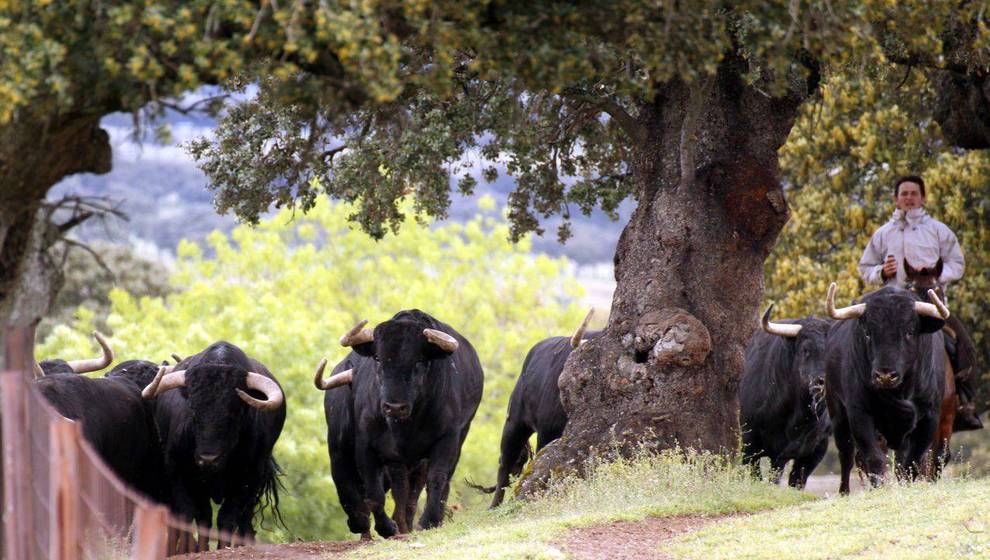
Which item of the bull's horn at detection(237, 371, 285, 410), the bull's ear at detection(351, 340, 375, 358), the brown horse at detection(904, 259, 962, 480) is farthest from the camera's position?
the brown horse at detection(904, 259, 962, 480)

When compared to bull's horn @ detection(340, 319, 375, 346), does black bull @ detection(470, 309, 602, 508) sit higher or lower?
lower

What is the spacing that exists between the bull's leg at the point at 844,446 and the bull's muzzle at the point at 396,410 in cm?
448

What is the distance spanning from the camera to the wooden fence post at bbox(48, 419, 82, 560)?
22.7 feet

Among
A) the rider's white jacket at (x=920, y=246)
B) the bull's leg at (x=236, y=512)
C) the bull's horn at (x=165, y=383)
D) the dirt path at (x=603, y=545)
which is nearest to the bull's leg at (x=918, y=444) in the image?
the rider's white jacket at (x=920, y=246)

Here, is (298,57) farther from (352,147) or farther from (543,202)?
(543,202)

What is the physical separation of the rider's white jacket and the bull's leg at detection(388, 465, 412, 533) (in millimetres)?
5255

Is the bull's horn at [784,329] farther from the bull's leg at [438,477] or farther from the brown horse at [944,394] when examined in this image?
the bull's leg at [438,477]

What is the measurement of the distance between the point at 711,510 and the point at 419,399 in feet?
11.1

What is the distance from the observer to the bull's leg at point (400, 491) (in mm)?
14719

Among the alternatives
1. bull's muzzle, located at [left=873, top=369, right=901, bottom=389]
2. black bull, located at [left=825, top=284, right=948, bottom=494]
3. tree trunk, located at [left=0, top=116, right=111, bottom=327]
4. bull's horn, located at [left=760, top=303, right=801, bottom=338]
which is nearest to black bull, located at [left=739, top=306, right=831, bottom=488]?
bull's horn, located at [left=760, top=303, right=801, bottom=338]

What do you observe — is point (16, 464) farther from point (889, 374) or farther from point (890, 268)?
point (890, 268)

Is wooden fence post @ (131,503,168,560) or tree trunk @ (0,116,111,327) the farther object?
tree trunk @ (0,116,111,327)

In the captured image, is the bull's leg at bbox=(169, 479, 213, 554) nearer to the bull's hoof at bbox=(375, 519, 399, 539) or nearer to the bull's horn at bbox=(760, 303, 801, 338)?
the bull's hoof at bbox=(375, 519, 399, 539)

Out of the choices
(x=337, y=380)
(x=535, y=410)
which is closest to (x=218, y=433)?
(x=337, y=380)
